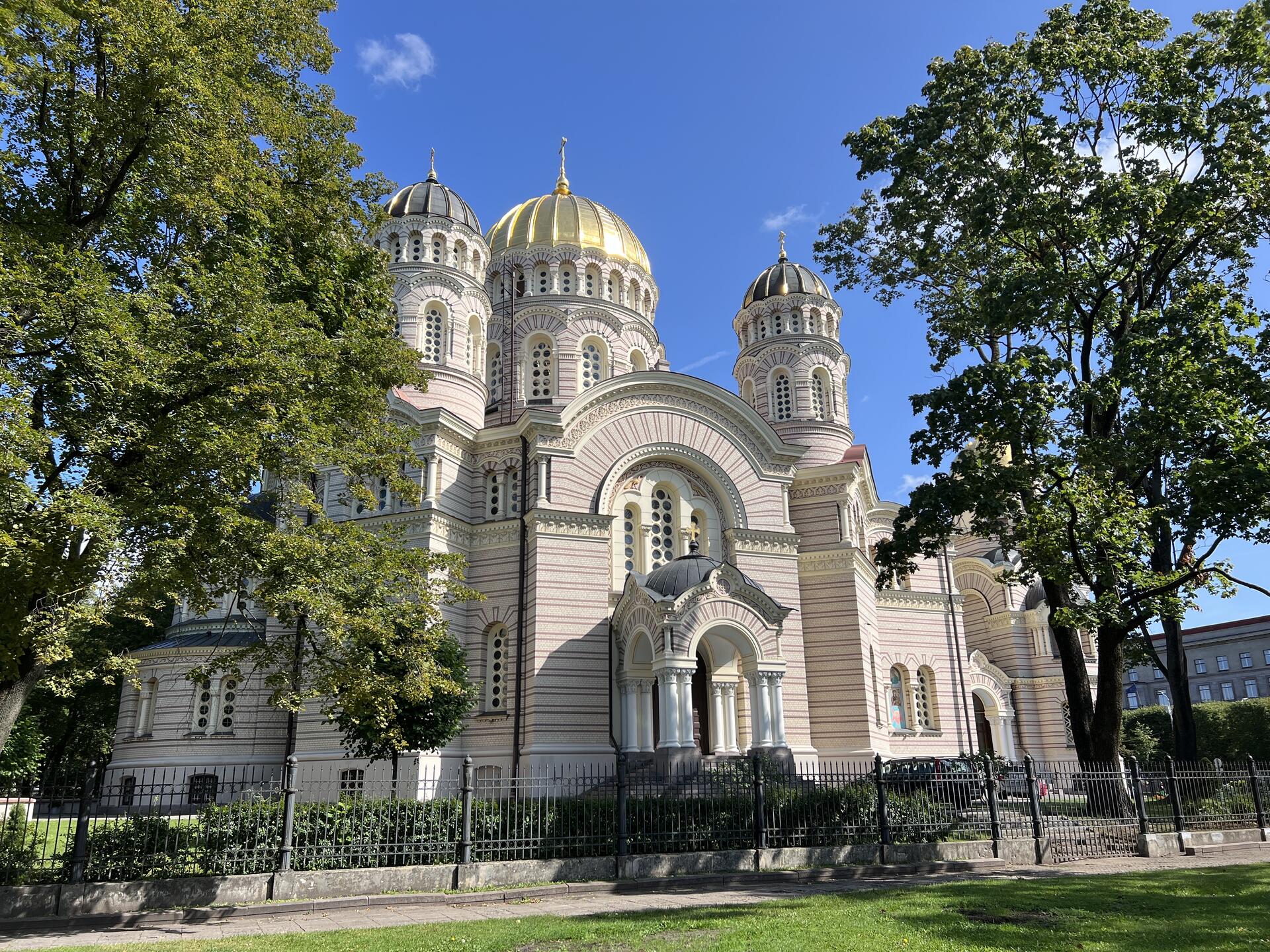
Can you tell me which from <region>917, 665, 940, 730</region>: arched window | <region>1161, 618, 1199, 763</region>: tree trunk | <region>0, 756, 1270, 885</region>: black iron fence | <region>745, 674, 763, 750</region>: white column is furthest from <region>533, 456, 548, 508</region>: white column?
<region>1161, 618, 1199, 763</region>: tree trunk

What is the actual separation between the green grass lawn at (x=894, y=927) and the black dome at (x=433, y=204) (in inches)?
947

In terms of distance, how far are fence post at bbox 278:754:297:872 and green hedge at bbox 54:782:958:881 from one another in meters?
0.10

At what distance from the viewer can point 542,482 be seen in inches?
953

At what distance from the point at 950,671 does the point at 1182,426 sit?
59.3 feet

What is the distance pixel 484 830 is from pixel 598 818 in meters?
1.80

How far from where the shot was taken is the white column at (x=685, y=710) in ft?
68.7

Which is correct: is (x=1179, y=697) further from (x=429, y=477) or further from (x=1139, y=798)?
(x=429, y=477)

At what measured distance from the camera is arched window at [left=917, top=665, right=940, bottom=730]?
30.5 metres

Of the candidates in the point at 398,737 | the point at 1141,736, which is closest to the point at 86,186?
the point at 398,737

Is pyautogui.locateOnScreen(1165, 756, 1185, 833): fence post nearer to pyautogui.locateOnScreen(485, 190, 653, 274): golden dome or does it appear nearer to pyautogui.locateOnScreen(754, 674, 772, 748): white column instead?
pyautogui.locateOnScreen(754, 674, 772, 748): white column

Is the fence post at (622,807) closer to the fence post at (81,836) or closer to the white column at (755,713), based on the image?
the fence post at (81,836)

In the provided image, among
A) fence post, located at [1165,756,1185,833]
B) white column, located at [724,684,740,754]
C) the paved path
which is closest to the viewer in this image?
the paved path

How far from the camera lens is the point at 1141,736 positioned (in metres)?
38.0

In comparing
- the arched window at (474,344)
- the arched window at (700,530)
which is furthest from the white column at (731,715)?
the arched window at (474,344)
